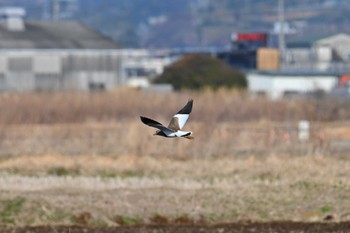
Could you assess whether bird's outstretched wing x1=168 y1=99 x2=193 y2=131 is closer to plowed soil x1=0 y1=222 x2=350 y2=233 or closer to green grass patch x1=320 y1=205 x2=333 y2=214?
plowed soil x1=0 y1=222 x2=350 y2=233

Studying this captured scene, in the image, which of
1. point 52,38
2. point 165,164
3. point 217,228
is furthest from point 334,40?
point 217,228

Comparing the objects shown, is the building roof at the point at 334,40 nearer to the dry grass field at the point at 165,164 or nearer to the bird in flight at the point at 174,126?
the dry grass field at the point at 165,164

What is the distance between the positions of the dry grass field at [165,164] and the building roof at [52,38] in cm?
1073

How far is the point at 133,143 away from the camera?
33875mm

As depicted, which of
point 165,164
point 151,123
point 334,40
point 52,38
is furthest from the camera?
point 334,40

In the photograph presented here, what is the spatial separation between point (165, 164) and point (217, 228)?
9177 mm

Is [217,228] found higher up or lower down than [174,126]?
lower down

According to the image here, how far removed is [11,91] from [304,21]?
125 m

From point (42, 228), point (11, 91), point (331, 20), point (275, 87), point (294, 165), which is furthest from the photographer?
point (331, 20)

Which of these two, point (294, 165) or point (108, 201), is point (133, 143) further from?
point (108, 201)

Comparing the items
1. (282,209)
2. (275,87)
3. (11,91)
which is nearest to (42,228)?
(282,209)

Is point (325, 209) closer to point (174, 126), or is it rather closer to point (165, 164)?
point (165, 164)

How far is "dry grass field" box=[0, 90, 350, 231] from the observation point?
2105 cm

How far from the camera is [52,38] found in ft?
201
